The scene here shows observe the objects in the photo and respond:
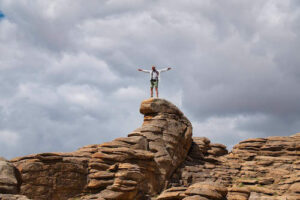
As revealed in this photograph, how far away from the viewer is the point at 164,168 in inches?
1789

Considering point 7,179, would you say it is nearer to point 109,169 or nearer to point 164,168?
point 109,169

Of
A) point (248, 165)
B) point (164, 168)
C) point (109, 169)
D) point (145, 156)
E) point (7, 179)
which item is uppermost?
point (248, 165)

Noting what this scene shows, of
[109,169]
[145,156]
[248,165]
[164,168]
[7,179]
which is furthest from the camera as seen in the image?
[248,165]

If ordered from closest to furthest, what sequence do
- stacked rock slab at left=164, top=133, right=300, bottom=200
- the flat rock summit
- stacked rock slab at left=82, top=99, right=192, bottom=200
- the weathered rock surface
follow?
the weathered rock surface
the flat rock summit
stacked rock slab at left=82, top=99, right=192, bottom=200
stacked rock slab at left=164, top=133, right=300, bottom=200

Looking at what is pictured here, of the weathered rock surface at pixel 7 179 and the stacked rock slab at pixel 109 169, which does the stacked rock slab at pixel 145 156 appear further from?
the weathered rock surface at pixel 7 179

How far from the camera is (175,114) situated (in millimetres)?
51750

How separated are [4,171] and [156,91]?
115 feet

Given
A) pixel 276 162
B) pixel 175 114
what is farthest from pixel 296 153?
pixel 175 114

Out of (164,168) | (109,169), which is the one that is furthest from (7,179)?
(164,168)

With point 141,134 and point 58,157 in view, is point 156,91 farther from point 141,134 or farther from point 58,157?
point 58,157

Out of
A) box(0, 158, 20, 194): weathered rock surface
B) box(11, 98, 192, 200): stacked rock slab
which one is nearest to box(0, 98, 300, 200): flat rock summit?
box(11, 98, 192, 200): stacked rock slab

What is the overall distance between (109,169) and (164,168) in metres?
9.38

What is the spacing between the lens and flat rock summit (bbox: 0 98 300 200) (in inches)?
1421

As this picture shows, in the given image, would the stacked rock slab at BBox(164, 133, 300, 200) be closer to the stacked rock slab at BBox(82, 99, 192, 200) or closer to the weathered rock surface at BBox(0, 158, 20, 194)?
the stacked rock slab at BBox(82, 99, 192, 200)
